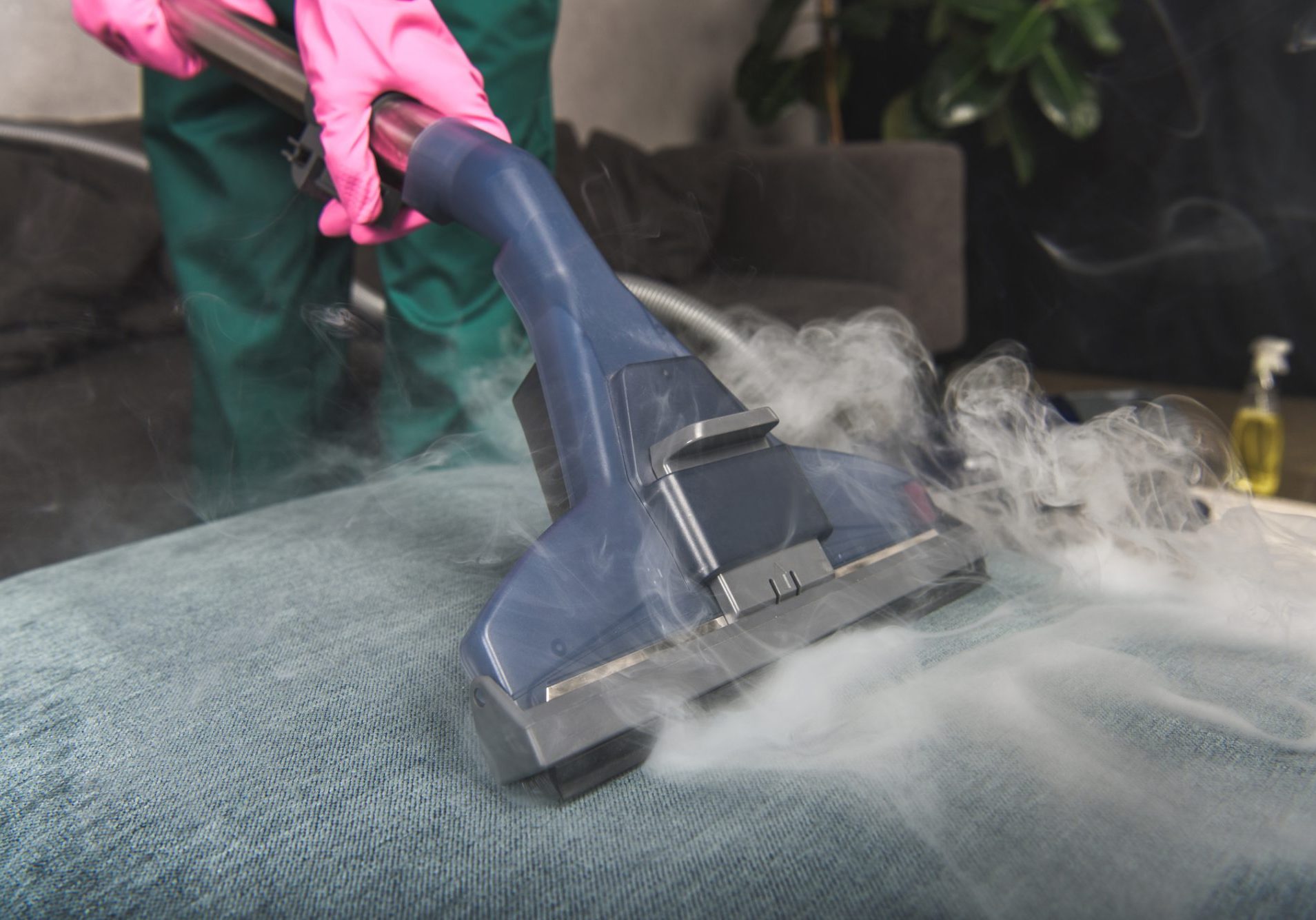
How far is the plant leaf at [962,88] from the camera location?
2.62 m

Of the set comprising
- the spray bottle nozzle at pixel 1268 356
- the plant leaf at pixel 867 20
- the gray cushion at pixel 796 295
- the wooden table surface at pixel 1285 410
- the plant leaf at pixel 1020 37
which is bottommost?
the wooden table surface at pixel 1285 410

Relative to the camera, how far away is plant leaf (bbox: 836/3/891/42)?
110 inches

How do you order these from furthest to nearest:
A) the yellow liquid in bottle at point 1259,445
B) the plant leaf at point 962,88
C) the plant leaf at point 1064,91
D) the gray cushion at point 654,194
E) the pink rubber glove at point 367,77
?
the plant leaf at point 962,88 → the plant leaf at point 1064,91 → the gray cushion at point 654,194 → the yellow liquid in bottle at point 1259,445 → the pink rubber glove at point 367,77

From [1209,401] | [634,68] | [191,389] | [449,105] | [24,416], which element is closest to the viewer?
[449,105]

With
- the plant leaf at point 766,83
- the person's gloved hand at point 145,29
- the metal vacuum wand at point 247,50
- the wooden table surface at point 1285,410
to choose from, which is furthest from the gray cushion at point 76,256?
the plant leaf at point 766,83

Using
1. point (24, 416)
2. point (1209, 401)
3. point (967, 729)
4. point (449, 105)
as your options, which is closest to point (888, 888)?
point (967, 729)

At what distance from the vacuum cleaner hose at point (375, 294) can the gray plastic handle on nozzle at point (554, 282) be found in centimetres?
18

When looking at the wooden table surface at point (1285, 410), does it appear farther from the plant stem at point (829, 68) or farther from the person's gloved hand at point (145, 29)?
the person's gloved hand at point (145, 29)

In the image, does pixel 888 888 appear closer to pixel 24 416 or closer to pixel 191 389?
pixel 191 389

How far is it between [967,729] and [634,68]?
2909mm

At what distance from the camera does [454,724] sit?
1.62 feet

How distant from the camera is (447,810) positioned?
1.41 feet

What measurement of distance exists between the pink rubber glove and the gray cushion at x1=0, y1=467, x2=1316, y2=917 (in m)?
0.39

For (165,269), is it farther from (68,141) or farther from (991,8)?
(991,8)
